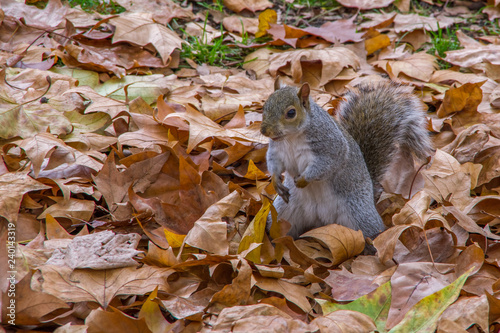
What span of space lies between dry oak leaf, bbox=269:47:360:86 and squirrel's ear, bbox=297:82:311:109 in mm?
1239

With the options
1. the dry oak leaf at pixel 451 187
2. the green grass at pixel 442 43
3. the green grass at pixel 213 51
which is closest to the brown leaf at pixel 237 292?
the dry oak leaf at pixel 451 187

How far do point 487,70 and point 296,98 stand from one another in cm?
199

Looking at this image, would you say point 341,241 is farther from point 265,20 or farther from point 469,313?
point 265,20

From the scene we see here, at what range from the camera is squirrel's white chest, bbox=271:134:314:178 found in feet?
7.79

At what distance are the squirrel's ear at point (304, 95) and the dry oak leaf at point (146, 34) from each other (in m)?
1.45

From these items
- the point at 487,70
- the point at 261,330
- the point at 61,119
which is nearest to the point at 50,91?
the point at 61,119

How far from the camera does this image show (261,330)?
5.20 ft

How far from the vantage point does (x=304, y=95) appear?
7.52 ft

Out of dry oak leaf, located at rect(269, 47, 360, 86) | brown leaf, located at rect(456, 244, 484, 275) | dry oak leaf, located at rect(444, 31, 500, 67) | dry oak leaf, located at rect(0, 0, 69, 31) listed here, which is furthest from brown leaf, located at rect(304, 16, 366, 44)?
brown leaf, located at rect(456, 244, 484, 275)

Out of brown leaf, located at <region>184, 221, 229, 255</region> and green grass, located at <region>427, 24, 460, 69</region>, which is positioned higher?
green grass, located at <region>427, 24, 460, 69</region>

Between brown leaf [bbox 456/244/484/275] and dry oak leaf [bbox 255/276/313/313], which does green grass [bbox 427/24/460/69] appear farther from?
dry oak leaf [bbox 255/276/313/313]

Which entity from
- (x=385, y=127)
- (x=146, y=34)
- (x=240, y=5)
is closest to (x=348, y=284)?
(x=385, y=127)

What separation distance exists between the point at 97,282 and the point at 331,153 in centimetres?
119

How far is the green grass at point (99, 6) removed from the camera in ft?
12.8
